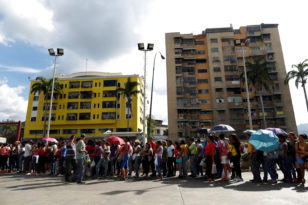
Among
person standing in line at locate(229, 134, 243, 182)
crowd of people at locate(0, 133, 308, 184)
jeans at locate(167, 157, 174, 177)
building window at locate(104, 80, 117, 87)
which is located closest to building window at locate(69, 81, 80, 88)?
building window at locate(104, 80, 117, 87)

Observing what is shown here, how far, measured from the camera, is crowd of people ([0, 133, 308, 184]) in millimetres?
7480

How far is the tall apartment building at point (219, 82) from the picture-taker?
4284 centimetres

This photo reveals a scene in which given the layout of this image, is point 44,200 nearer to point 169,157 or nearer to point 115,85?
point 169,157

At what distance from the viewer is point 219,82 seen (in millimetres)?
45938

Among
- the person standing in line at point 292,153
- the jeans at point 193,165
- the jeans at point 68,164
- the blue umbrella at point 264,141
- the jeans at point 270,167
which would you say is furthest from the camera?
the jeans at point 193,165

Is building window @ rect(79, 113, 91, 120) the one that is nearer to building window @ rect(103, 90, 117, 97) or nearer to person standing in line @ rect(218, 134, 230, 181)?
building window @ rect(103, 90, 117, 97)

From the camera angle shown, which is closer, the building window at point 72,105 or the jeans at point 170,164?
the jeans at point 170,164

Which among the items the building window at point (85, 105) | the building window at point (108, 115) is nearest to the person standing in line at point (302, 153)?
the building window at point (108, 115)

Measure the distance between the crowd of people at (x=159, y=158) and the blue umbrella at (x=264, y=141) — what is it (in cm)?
35

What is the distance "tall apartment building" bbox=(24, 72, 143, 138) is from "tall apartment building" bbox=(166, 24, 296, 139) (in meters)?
10.5

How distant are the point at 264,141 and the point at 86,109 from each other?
44.1 meters

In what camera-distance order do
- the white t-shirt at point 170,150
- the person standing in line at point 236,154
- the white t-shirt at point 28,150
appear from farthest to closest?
the white t-shirt at point 28,150
the white t-shirt at point 170,150
the person standing in line at point 236,154

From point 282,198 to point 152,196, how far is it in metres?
3.44

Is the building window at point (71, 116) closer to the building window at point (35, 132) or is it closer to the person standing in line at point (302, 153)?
the building window at point (35, 132)
